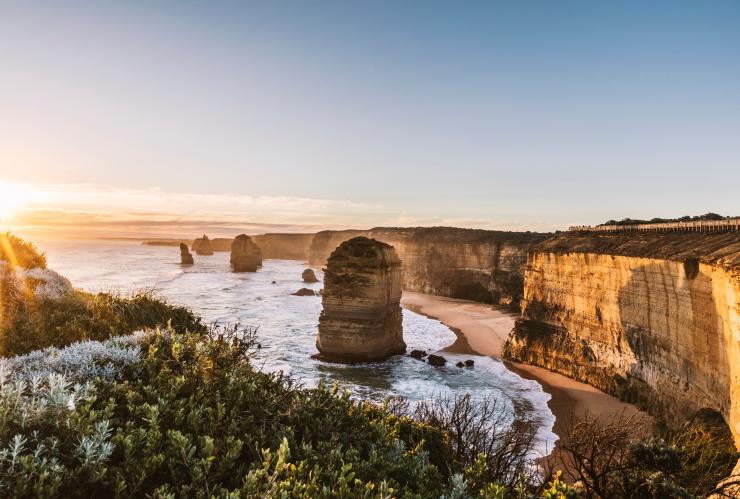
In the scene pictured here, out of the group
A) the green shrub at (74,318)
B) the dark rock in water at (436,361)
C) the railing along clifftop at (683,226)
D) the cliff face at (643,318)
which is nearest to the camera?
the green shrub at (74,318)

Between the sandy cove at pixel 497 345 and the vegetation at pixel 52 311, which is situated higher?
the vegetation at pixel 52 311

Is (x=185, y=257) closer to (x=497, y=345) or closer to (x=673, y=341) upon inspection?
(x=497, y=345)

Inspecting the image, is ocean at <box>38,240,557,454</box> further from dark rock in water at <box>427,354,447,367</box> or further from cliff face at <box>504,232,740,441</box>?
cliff face at <box>504,232,740,441</box>

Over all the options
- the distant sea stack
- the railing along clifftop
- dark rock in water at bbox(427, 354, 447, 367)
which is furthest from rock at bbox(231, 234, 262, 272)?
the railing along clifftop

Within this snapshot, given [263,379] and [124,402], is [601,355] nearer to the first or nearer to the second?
[263,379]

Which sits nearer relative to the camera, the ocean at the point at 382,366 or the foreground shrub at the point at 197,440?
the foreground shrub at the point at 197,440

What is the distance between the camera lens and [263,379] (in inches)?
269

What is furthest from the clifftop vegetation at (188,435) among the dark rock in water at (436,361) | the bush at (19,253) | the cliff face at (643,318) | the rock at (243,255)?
the rock at (243,255)

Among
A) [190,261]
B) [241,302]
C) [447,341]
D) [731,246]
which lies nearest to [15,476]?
[731,246]

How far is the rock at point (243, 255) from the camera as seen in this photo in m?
102

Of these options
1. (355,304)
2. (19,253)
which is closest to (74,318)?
(19,253)

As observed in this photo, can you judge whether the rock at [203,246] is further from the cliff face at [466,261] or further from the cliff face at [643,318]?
the cliff face at [643,318]

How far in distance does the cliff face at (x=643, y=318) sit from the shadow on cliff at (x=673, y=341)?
0.15 feet

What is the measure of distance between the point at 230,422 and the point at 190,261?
406ft
